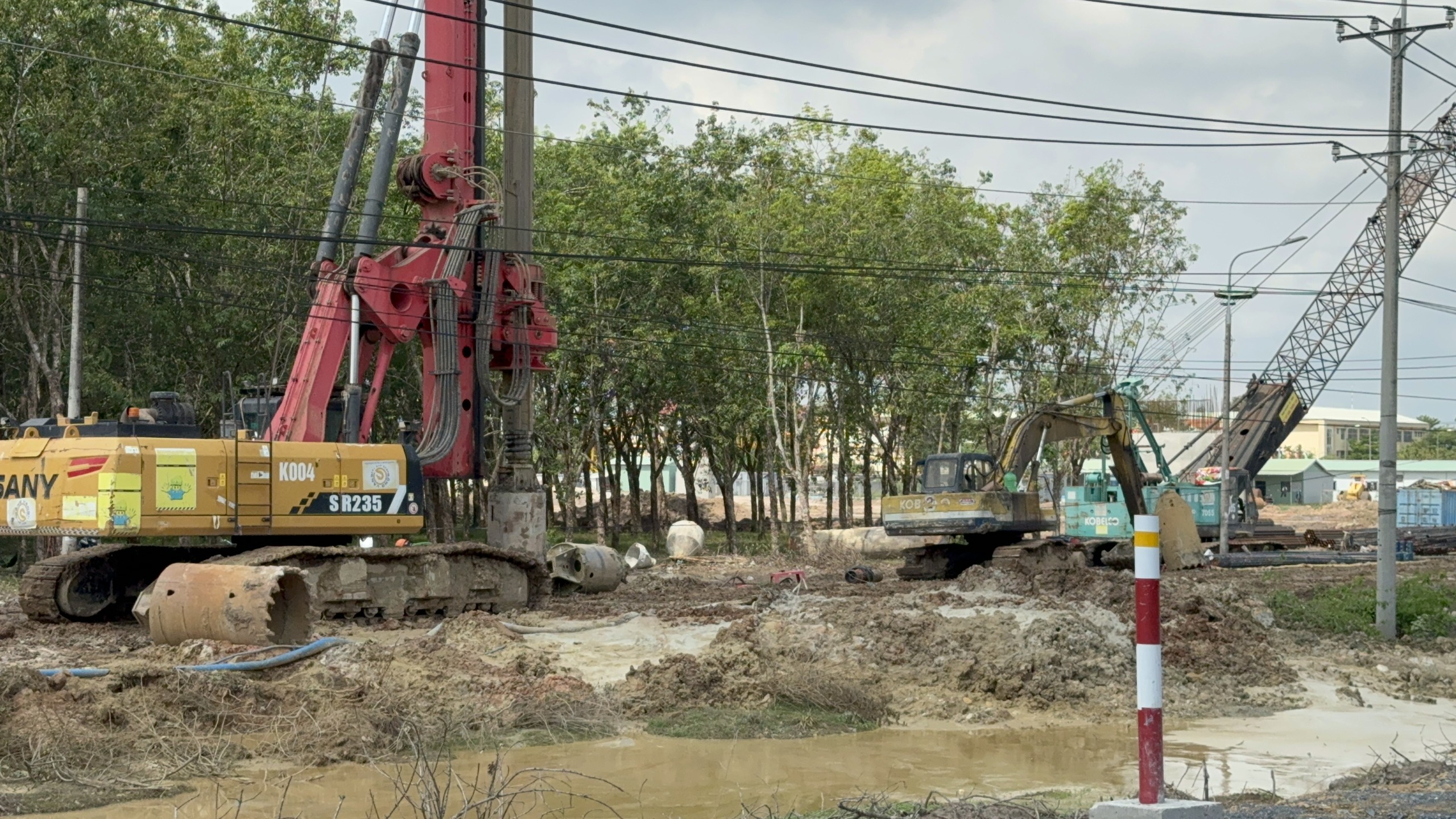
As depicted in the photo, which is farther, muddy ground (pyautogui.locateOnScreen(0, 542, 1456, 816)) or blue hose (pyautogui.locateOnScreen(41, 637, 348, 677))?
blue hose (pyautogui.locateOnScreen(41, 637, 348, 677))

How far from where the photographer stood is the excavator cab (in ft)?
87.6

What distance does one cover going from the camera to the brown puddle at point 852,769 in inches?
344

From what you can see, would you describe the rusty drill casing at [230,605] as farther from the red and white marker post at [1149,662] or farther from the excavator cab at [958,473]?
the excavator cab at [958,473]

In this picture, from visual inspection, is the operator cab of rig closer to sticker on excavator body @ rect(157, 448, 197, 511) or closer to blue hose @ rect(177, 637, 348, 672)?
sticker on excavator body @ rect(157, 448, 197, 511)

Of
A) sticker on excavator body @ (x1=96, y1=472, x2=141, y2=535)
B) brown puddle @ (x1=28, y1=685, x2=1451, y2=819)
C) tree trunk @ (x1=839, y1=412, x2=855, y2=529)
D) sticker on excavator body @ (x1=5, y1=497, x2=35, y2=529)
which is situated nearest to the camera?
brown puddle @ (x1=28, y1=685, x2=1451, y2=819)

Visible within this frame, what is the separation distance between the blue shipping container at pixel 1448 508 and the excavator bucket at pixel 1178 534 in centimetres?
2622

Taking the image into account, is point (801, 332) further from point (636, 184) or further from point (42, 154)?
point (42, 154)

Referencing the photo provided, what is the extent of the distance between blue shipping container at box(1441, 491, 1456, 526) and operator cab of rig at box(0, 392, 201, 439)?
45.7 m

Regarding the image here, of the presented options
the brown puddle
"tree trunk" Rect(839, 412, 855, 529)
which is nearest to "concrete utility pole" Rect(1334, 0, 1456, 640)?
the brown puddle

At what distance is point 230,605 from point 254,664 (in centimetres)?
220

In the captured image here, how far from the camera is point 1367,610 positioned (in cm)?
1866

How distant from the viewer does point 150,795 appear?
8820 millimetres

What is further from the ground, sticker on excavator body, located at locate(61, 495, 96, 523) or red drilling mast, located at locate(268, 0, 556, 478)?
red drilling mast, located at locate(268, 0, 556, 478)

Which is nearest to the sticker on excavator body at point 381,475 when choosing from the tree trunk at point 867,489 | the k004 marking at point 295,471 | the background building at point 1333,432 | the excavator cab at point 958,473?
the k004 marking at point 295,471
